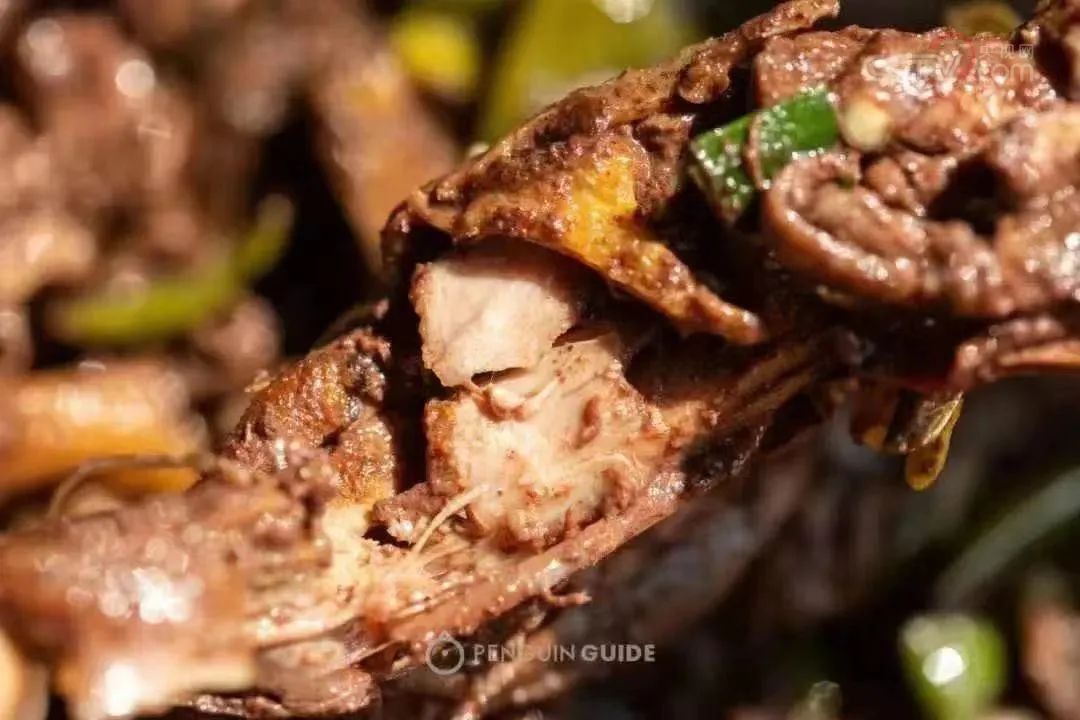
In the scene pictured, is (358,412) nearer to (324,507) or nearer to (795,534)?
(324,507)

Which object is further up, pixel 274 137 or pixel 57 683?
pixel 274 137

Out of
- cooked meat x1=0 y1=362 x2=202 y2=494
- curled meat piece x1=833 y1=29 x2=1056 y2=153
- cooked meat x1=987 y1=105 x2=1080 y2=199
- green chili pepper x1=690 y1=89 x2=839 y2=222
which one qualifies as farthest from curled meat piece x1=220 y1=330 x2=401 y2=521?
cooked meat x1=0 y1=362 x2=202 y2=494

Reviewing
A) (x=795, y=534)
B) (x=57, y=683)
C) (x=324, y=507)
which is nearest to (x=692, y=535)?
(x=795, y=534)

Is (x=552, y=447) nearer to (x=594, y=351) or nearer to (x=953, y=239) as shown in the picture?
(x=594, y=351)

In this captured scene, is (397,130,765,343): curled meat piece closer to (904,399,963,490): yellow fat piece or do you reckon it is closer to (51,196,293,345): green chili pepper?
(904,399,963,490): yellow fat piece

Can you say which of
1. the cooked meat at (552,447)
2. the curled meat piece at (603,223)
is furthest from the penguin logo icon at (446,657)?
the curled meat piece at (603,223)

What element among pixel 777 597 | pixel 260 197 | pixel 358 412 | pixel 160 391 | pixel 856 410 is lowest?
pixel 777 597
